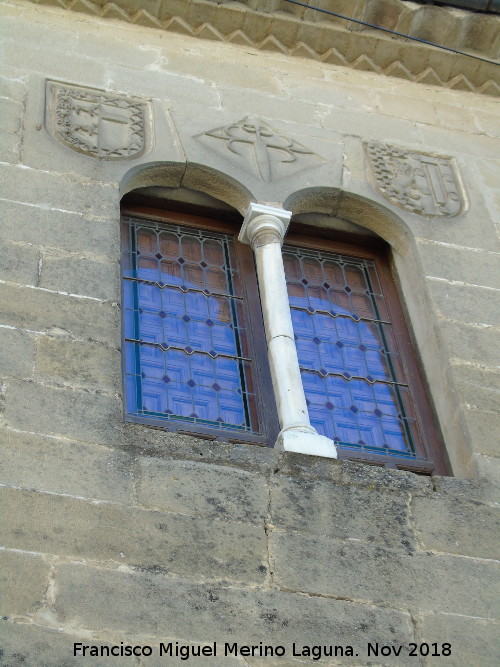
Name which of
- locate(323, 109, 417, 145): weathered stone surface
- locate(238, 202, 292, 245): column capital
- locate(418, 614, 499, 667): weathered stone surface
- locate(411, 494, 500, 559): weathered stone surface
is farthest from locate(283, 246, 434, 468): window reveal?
locate(418, 614, 499, 667): weathered stone surface

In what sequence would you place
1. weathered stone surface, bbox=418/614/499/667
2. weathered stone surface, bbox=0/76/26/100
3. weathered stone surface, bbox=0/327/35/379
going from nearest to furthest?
weathered stone surface, bbox=418/614/499/667, weathered stone surface, bbox=0/327/35/379, weathered stone surface, bbox=0/76/26/100

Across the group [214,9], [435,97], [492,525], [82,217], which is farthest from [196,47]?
[492,525]

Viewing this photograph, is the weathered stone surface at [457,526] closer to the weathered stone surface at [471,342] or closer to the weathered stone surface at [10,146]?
the weathered stone surface at [471,342]

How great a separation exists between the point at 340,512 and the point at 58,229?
1759 mm

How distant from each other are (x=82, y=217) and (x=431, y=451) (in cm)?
180

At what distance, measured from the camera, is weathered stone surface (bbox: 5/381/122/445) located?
4.52 meters

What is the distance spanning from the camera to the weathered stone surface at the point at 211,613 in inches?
158

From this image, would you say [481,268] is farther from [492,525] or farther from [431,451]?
[492,525]

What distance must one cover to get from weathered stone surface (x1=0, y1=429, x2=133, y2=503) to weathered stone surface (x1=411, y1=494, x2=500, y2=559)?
1.09 metres

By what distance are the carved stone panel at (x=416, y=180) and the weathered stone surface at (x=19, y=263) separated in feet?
6.34

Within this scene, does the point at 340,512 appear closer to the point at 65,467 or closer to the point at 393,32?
the point at 65,467

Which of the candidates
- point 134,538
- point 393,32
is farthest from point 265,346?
point 393,32

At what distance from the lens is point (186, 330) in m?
5.55

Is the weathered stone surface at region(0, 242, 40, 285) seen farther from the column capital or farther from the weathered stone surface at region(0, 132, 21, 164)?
the column capital
